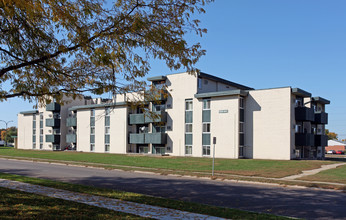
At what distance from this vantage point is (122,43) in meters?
9.29

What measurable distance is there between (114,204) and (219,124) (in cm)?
2691

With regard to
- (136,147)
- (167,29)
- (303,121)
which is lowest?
(136,147)

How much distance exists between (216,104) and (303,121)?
33.2ft

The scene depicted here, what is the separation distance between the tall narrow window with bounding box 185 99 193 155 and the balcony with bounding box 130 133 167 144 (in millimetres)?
3213

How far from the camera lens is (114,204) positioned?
10055mm

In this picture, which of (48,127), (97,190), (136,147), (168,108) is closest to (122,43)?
(97,190)

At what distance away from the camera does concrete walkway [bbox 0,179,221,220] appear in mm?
8711

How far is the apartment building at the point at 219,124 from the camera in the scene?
3381 cm

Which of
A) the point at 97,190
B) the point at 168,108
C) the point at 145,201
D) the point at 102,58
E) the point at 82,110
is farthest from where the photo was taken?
the point at 82,110

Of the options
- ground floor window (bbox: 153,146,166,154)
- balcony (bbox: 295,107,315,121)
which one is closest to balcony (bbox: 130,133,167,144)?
ground floor window (bbox: 153,146,166,154)

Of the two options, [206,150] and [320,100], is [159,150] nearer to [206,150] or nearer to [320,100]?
[206,150]

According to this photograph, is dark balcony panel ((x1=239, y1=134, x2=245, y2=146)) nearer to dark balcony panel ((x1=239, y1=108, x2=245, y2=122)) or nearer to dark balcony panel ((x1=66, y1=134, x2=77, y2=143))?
dark balcony panel ((x1=239, y1=108, x2=245, y2=122))

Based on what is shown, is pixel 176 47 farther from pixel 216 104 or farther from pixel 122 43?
pixel 216 104

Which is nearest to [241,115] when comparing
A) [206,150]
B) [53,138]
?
[206,150]
